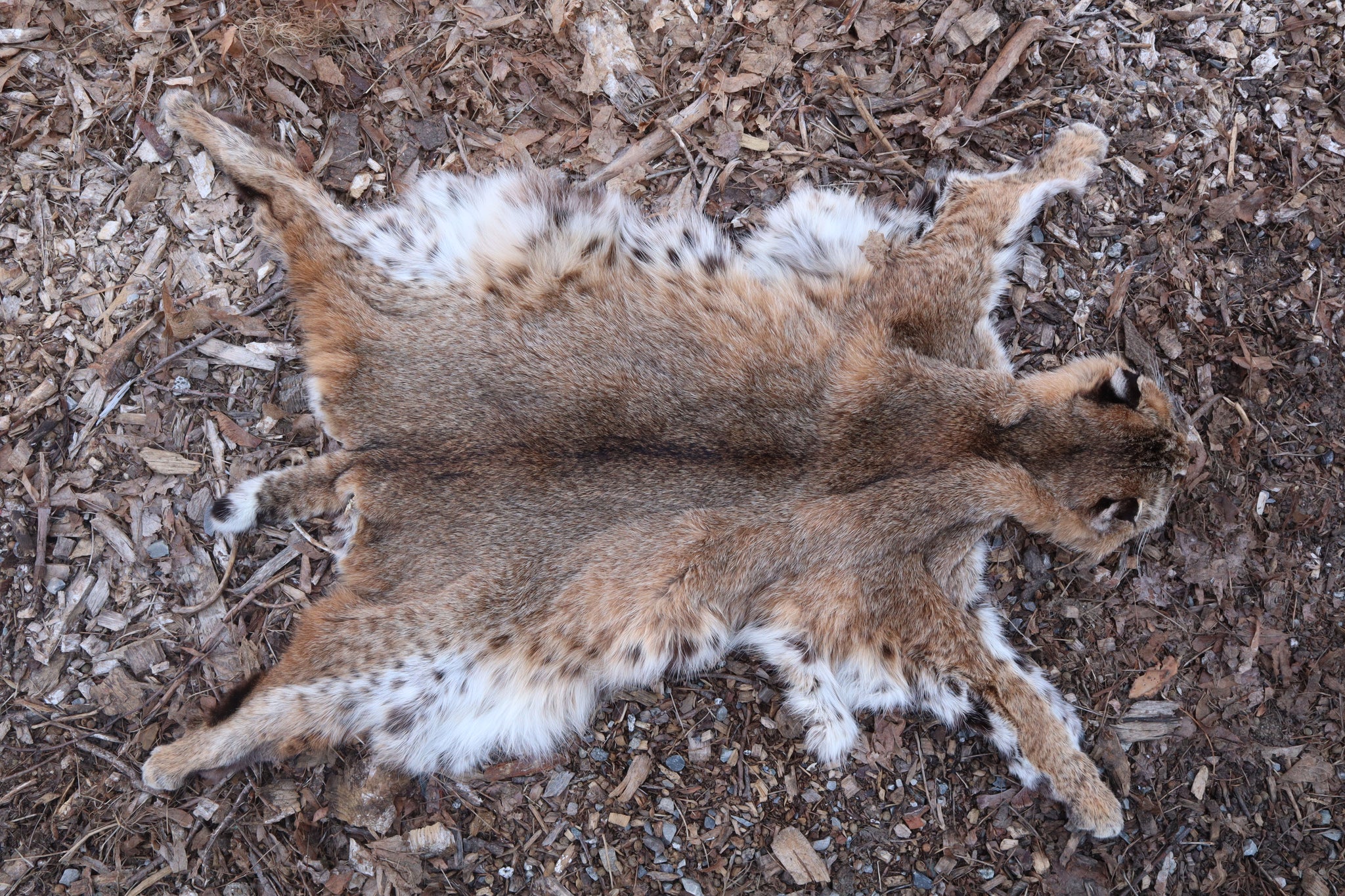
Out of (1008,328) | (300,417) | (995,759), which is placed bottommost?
(995,759)

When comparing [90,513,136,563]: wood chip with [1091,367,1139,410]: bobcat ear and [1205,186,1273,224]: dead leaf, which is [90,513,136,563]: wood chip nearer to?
[1091,367,1139,410]: bobcat ear

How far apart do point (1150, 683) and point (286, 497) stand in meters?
4.49

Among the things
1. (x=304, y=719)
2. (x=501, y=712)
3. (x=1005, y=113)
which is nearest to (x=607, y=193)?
(x=1005, y=113)

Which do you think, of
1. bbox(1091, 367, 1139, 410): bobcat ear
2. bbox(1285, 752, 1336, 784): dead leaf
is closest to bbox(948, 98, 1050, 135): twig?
bbox(1091, 367, 1139, 410): bobcat ear

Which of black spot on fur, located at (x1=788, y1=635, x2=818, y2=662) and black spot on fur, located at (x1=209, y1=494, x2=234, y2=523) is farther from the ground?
black spot on fur, located at (x1=209, y1=494, x2=234, y2=523)

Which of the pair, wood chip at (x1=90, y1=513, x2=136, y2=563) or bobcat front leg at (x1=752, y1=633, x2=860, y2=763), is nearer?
bobcat front leg at (x1=752, y1=633, x2=860, y2=763)

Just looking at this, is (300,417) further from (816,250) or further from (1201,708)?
(1201,708)

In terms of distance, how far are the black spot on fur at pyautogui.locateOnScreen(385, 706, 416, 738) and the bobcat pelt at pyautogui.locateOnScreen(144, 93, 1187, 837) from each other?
0.02 metres

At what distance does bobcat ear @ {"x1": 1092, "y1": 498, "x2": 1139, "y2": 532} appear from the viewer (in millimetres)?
3699

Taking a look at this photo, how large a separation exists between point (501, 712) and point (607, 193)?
2699mm

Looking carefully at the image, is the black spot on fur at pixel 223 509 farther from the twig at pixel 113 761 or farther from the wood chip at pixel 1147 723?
the wood chip at pixel 1147 723

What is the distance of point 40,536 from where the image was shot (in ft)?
13.2

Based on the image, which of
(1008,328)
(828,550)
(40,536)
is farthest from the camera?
(1008,328)

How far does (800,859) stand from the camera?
12.9 ft
